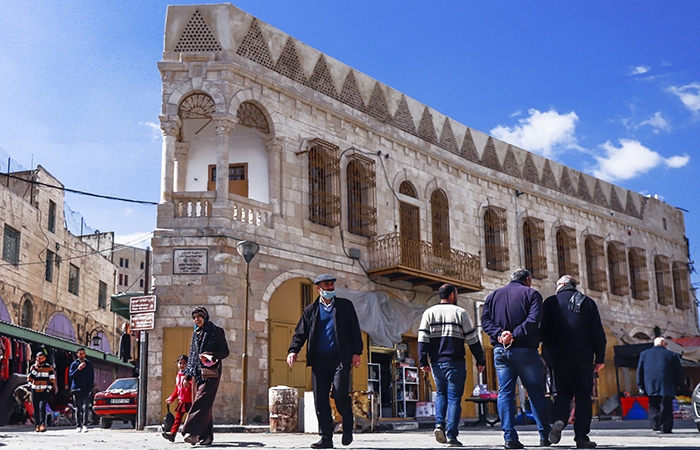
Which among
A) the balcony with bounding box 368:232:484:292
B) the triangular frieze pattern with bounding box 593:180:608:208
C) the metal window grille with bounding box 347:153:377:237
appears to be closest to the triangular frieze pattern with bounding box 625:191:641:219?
the triangular frieze pattern with bounding box 593:180:608:208

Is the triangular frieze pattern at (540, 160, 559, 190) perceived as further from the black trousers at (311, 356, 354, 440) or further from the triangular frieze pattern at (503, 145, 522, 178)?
the black trousers at (311, 356, 354, 440)

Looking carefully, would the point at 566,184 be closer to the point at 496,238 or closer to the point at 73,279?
the point at 496,238

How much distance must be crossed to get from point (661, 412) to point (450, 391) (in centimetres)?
527

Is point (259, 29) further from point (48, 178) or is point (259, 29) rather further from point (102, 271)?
point (102, 271)

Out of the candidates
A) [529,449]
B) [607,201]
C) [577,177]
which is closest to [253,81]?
[529,449]

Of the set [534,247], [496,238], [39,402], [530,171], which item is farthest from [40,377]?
A: [530,171]

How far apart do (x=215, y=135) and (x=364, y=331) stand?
5745mm

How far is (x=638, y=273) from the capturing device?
29938 mm

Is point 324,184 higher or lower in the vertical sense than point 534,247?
higher

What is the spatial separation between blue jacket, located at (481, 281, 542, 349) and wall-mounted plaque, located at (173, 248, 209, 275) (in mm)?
9586

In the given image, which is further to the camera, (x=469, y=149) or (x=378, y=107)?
(x=469, y=149)

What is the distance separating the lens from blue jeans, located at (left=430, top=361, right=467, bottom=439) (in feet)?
23.9

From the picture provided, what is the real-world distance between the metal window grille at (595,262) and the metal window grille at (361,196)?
1096 cm

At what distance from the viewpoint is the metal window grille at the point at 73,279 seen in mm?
34700
